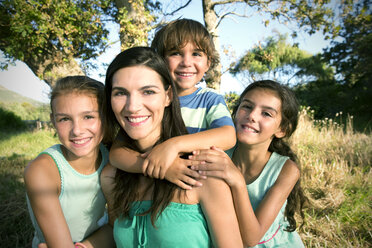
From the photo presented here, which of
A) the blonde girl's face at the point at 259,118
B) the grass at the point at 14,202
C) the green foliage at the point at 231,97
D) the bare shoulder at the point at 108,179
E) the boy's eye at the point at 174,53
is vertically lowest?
the grass at the point at 14,202

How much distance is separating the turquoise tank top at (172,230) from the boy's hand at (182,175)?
135 mm

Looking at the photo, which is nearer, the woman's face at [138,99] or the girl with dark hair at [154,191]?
the girl with dark hair at [154,191]

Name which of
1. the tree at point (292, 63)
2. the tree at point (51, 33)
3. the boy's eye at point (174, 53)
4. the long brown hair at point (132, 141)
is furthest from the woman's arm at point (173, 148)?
the tree at point (292, 63)

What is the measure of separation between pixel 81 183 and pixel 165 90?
0.98 metres

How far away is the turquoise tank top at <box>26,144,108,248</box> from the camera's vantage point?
1760 mm

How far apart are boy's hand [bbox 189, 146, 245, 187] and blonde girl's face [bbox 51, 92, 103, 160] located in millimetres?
822

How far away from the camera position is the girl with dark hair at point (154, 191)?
4.40 ft

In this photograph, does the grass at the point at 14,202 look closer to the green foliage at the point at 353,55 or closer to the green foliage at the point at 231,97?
the green foliage at the point at 231,97

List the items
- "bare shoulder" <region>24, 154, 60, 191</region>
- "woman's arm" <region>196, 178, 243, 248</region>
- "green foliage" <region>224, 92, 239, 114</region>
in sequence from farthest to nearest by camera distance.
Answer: "green foliage" <region>224, 92, 239, 114</region> < "bare shoulder" <region>24, 154, 60, 191</region> < "woman's arm" <region>196, 178, 243, 248</region>

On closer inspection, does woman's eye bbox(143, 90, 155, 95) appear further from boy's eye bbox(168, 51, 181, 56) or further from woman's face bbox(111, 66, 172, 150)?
boy's eye bbox(168, 51, 181, 56)

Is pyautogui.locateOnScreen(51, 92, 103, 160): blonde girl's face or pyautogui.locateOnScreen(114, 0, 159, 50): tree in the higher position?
pyautogui.locateOnScreen(114, 0, 159, 50): tree

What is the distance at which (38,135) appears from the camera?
9016 millimetres

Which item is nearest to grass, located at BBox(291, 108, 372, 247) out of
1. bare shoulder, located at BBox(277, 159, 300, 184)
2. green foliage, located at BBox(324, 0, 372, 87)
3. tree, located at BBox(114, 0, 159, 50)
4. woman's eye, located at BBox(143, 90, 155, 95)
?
bare shoulder, located at BBox(277, 159, 300, 184)

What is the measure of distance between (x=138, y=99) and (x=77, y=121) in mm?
561
